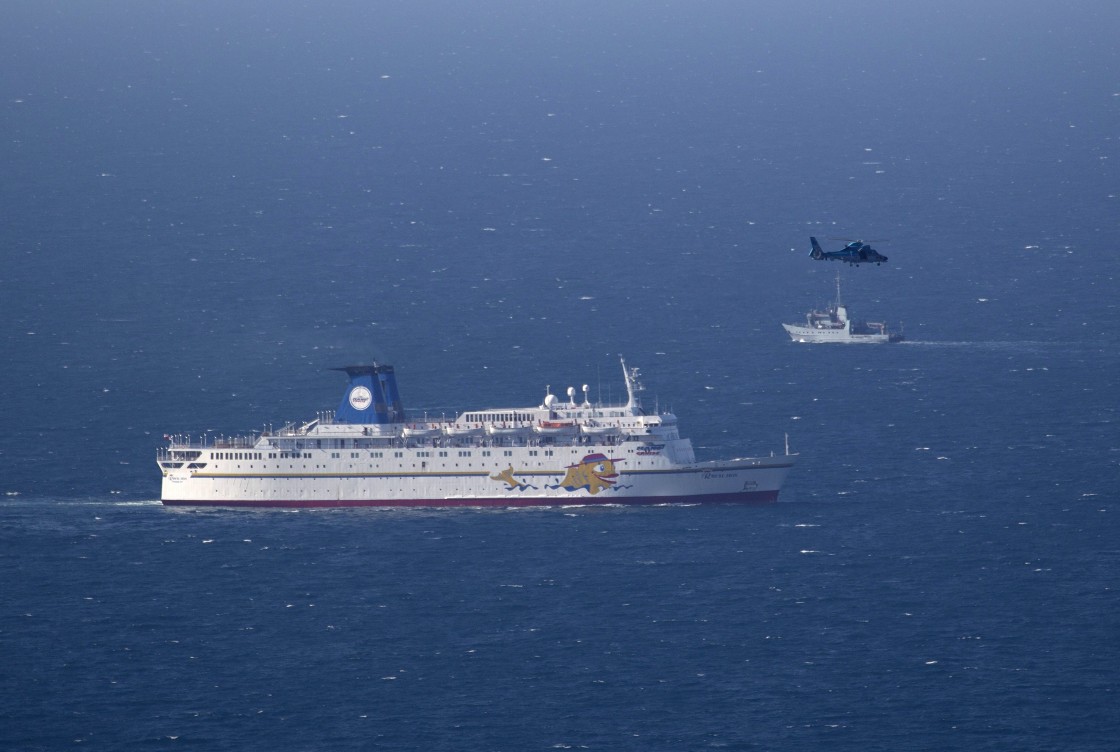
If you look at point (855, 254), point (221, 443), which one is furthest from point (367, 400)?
point (855, 254)

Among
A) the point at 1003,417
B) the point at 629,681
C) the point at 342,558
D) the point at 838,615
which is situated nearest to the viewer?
the point at 629,681

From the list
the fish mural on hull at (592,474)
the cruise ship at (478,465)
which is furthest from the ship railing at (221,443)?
the fish mural on hull at (592,474)

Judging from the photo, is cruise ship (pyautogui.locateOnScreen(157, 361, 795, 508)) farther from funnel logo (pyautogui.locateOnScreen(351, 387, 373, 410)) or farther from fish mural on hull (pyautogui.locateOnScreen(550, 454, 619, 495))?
funnel logo (pyautogui.locateOnScreen(351, 387, 373, 410))

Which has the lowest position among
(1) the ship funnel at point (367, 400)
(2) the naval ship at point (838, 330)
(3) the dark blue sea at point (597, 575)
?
(3) the dark blue sea at point (597, 575)

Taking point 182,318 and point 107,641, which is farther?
point 182,318

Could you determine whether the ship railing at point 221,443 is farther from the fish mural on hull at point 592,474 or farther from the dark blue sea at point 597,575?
the fish mural on hull at point 592,474

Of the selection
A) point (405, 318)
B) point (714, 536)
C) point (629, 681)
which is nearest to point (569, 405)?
point (714, 536)

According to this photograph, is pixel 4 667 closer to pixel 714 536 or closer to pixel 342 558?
pixel 342 558
